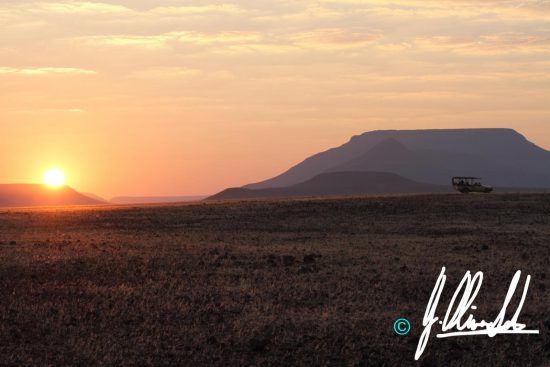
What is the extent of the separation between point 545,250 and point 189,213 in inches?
1467

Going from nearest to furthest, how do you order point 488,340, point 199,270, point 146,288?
1. point 488,340
2. point 146,288
3. point 199,270

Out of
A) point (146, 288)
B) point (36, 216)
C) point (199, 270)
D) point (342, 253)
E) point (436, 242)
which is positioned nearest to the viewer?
point (146, 288)

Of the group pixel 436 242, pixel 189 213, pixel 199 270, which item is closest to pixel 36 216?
pixel 189 213

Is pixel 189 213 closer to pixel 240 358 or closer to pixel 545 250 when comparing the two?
pixel 545 250

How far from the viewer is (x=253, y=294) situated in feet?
80.8

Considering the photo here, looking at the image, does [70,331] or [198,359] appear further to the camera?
[70,331]

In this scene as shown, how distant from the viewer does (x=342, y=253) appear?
122 feet

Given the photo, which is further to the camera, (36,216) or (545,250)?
(36,216)

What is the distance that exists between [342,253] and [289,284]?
431 inches

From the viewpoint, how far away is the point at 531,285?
2714 cm

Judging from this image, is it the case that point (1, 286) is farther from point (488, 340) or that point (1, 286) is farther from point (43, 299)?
point (488, 340)

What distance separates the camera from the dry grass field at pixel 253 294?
1791 centimetres

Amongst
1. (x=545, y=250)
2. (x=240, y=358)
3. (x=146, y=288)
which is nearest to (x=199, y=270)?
(x=146, y=288)

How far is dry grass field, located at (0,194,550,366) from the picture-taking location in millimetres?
17906
